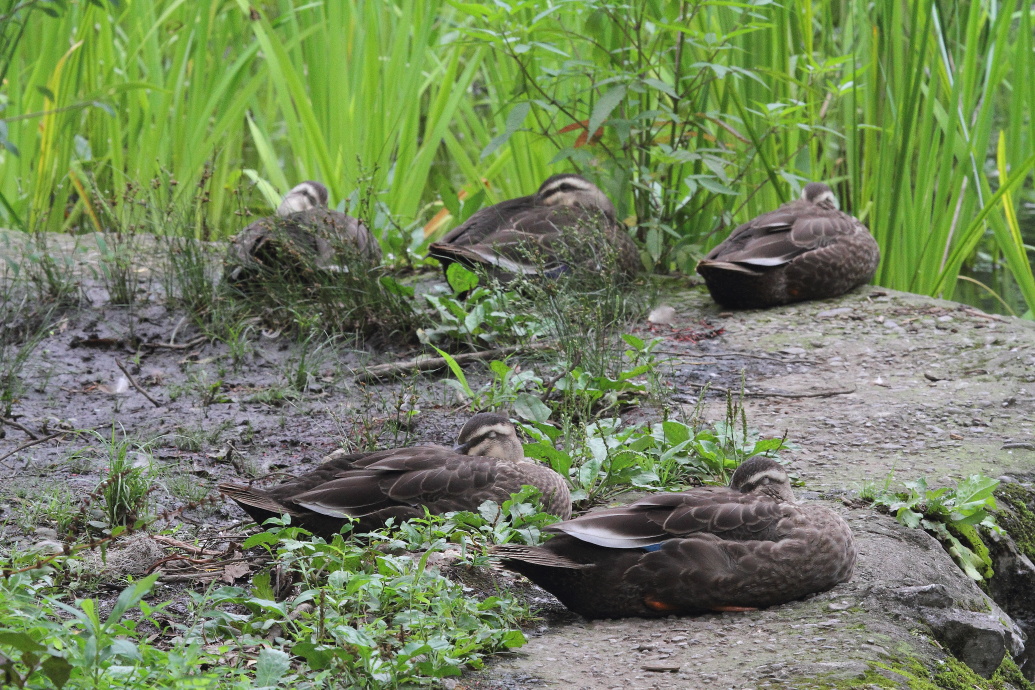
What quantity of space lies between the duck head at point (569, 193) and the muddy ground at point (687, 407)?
2.60 ft

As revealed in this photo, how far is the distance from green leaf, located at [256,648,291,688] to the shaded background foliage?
13.4ft

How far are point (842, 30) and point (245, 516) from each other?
6.32 metres

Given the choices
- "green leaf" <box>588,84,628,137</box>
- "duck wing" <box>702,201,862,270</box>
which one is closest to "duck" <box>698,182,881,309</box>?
"duck wing" <box>702,201,862,270</box>

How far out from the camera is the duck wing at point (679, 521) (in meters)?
3.28

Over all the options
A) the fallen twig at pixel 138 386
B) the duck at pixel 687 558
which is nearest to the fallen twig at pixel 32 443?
the fallen twig at pixel 138 386

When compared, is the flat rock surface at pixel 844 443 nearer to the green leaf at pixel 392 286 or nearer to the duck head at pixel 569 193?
the duck head at pixel 569 193

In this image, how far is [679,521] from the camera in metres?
3.32

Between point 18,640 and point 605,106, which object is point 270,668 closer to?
point 18,640

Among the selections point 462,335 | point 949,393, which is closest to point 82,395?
point 462,335

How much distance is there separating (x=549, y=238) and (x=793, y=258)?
140 cm

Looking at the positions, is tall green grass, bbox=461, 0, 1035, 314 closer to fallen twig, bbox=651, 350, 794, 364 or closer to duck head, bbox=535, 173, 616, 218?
duck head, bbox=535, 173, 616, 218

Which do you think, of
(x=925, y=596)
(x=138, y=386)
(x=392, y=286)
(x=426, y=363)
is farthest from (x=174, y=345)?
(x=925, y=596)

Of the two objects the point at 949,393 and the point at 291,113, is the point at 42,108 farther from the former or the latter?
the point at 949,393

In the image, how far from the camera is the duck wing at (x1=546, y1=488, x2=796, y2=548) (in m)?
3.28
